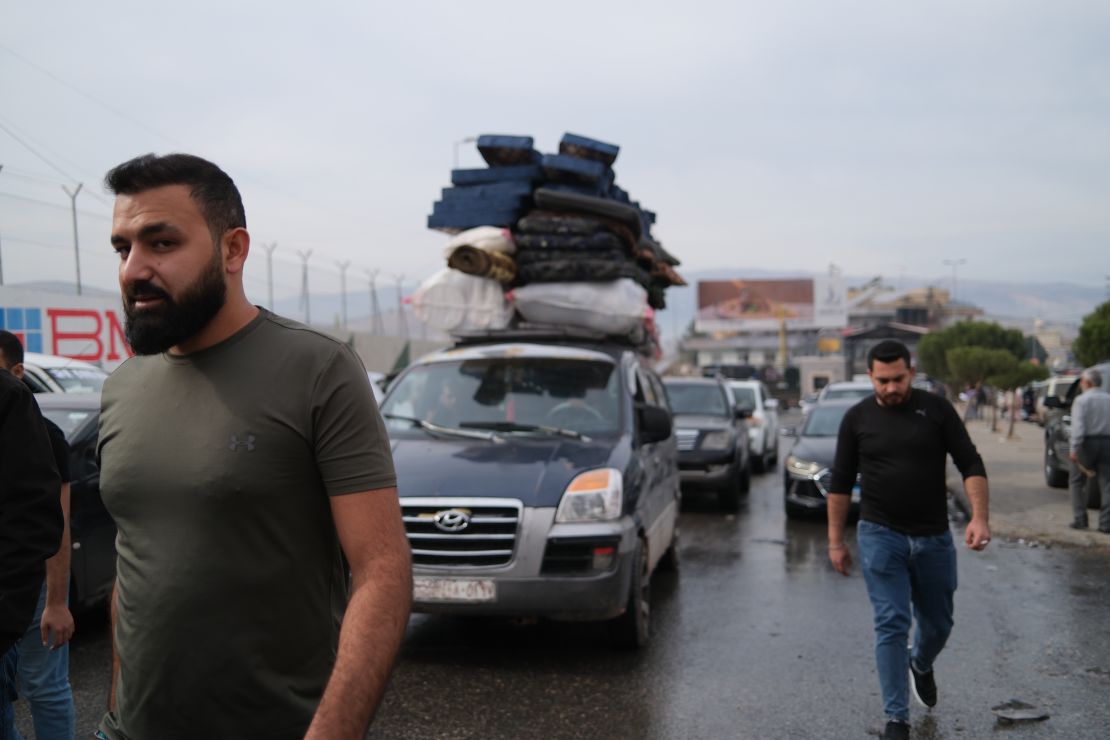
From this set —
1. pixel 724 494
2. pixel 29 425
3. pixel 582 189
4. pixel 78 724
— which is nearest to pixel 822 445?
pixel 724 494

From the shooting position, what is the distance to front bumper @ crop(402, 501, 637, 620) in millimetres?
5609

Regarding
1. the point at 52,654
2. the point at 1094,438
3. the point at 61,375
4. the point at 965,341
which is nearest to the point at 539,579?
the point at 52,654

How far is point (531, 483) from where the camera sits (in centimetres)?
580

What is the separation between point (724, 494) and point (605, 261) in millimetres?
6384

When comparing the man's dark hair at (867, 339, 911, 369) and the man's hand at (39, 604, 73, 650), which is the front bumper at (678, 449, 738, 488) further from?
the man's hand at (39, 604, 73, 650)

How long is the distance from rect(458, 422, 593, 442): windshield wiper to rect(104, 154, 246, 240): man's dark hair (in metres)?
4.50

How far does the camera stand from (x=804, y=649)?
21.1 feet

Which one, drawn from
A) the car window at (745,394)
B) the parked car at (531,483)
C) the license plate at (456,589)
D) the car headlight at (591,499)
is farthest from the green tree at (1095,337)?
the license plate at (456,589)

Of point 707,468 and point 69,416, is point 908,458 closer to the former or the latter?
point 69,416

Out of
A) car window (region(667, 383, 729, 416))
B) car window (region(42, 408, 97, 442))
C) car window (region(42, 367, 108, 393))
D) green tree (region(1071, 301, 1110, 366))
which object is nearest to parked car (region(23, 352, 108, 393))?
car window (region(42, 367, 108, 393))

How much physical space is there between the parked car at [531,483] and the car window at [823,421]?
6292 mm

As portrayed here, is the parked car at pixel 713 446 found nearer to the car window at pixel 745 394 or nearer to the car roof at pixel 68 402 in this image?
the car window at pixel 745 394

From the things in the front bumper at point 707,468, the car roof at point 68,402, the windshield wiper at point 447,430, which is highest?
the car roof at point 68,402

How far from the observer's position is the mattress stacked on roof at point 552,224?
26.8ft
